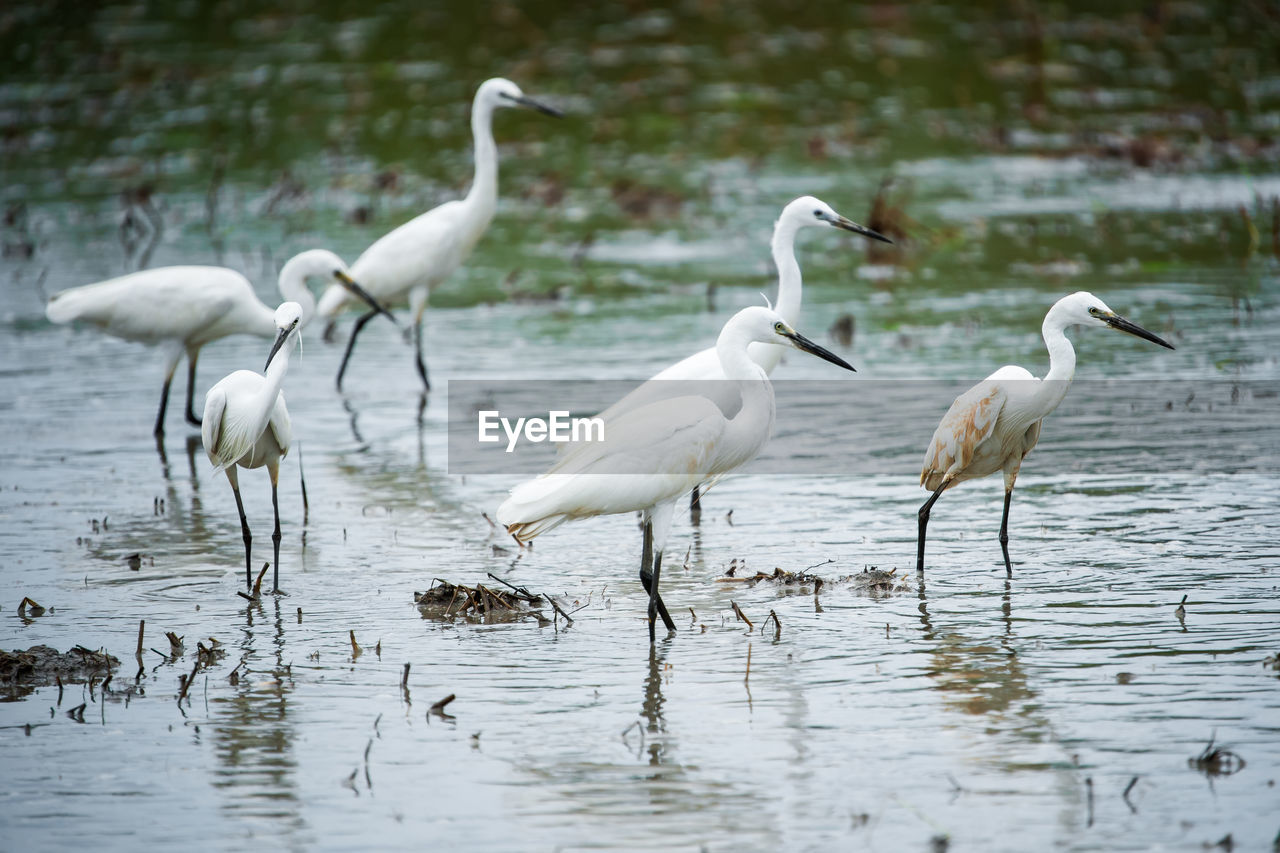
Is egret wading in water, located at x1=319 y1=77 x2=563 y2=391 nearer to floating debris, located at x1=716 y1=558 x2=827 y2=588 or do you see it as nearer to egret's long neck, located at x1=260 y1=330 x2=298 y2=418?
egret's long neck, located at x1=260 y1=330 x2=298 y2=418

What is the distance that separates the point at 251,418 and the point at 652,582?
1.97 metres

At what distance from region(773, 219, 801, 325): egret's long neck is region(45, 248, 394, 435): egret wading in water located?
2775 mm

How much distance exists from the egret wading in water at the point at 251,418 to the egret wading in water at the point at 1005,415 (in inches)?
110

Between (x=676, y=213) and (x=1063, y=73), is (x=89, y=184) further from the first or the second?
(x=1063, y=73)

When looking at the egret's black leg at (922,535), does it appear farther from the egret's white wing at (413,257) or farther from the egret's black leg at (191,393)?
the egret's white wing at (413,257)

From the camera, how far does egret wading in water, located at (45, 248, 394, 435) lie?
9734 mm

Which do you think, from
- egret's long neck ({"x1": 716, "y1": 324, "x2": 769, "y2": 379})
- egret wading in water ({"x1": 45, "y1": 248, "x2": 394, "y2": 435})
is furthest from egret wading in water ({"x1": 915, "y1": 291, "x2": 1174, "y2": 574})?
egret wading in water ({"x1": 45, "y1": 248, "x2": 394, "y2": 435})

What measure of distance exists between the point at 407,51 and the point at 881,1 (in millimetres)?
9401

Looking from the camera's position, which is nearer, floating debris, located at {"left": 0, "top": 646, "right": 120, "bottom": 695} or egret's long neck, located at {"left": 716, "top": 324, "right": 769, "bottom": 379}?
floating debris, located at {"left": 0, "top": 646, "right": 120, "bottom": 695}

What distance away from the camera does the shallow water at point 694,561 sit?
470 cm

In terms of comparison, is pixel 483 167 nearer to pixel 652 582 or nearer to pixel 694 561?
pixel 694 561

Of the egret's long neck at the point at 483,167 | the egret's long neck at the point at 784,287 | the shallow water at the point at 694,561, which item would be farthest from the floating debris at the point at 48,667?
the egret's long neck at the point at 483,167

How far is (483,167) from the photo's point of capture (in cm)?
1162

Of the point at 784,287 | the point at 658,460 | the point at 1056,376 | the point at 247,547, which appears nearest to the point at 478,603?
the point at 658,460
